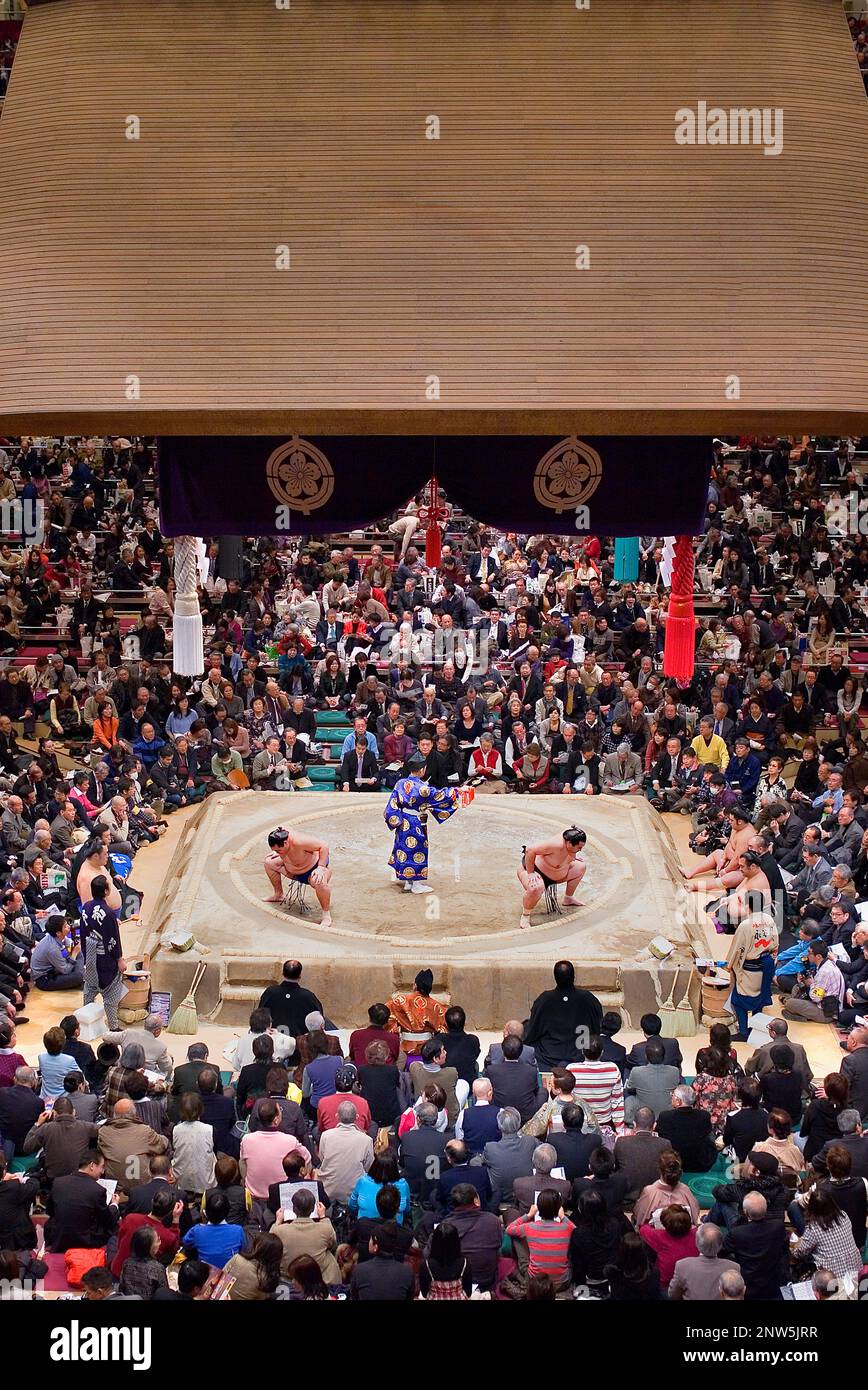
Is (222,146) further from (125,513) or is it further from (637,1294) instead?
(125,513)

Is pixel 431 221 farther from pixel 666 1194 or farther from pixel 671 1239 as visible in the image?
pixel 671 1239

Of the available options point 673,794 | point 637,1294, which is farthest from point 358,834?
point 637,1294

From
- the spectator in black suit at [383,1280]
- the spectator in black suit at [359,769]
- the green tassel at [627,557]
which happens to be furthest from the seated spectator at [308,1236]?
the green tassel at [627,557]

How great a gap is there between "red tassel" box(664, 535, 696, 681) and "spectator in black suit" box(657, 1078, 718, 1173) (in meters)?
2.83

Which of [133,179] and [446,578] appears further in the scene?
[446,578]

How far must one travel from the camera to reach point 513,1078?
593 centimetres

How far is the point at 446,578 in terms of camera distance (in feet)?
42.8

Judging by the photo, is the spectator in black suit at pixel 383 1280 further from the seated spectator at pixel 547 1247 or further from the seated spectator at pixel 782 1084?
the seated spectator at pixel 782 1084

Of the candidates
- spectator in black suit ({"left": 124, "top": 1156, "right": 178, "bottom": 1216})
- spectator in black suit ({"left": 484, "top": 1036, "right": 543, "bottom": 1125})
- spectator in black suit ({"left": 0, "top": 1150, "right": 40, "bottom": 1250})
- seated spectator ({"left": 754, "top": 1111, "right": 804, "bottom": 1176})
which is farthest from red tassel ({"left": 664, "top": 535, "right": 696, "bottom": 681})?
spectator in black suit ({"left": 0, "top": 1150, "right": 40, "bottom": 1250})

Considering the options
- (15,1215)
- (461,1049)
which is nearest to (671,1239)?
(461,1049)

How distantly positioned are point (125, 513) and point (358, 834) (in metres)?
6.41

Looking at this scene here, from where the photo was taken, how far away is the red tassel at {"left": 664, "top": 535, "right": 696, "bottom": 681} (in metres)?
7.91

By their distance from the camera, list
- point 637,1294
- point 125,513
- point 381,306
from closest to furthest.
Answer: point 637,1294
point 381,306
point 125,513

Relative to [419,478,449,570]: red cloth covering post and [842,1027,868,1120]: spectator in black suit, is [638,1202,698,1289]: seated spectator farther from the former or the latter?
[419,478,449,570]: red cloth covering post
